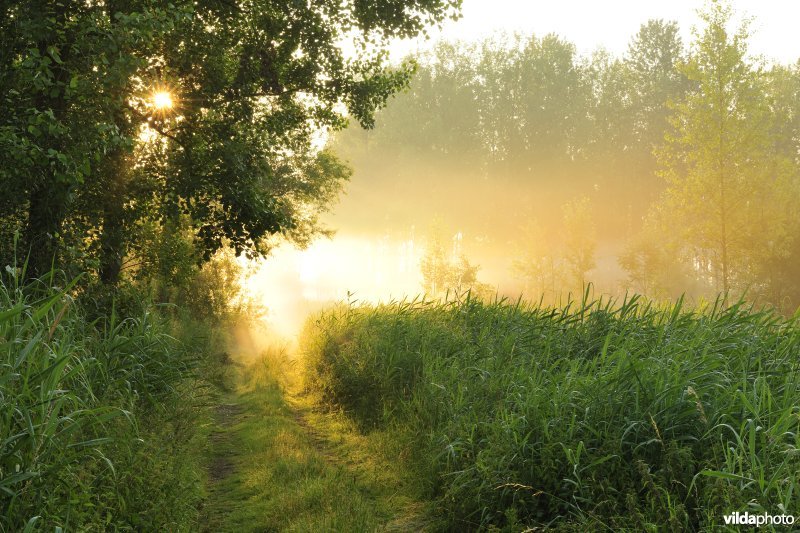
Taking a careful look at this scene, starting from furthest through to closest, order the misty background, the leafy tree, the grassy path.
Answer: the misty background
the leafy tree
the grassy path

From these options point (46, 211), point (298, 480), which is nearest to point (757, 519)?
point (298, 480)

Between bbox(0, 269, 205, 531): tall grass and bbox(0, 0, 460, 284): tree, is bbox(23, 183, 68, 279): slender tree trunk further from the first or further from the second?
bbox(0, 269, 205, 531): tall grass

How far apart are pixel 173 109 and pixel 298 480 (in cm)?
639

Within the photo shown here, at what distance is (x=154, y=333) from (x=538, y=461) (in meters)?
4.69

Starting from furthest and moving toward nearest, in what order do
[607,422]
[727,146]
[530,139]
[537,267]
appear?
1. [530,139]
2. [537,267]
3. [727,146]
4. [607,422]

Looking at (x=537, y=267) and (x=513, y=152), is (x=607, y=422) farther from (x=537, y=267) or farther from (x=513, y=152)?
(x=513, y=152)

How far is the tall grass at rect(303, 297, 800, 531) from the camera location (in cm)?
435

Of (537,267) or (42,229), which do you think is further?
(537,267)

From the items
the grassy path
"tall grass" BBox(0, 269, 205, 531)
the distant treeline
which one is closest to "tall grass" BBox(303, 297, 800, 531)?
the grassy path

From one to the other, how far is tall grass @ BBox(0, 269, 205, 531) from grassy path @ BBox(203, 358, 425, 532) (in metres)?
0.65

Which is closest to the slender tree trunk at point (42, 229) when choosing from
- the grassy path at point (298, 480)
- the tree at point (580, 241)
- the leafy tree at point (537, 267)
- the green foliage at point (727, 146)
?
the grassy path at point (298, 480)

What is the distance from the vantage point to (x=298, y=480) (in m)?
7.13

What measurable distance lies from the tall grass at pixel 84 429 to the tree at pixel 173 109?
1.67 m

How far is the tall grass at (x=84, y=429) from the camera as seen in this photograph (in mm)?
3842
